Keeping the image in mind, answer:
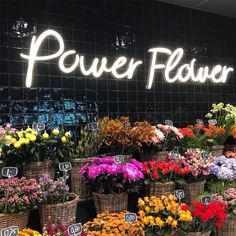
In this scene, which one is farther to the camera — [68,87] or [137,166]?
[68,87]

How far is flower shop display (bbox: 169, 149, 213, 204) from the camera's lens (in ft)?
11.1

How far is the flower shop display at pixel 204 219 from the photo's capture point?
2.76m

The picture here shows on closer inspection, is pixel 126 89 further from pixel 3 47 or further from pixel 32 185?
pixel 32 185

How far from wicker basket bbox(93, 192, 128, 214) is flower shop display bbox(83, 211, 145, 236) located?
213 millimetres

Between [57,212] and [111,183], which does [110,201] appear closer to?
[111,183]

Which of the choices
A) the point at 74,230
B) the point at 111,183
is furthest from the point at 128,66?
the point at 74,230

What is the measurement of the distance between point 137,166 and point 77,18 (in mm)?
1879

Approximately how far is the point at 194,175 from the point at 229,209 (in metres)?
0.45

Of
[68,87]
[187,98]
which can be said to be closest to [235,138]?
[187,98]

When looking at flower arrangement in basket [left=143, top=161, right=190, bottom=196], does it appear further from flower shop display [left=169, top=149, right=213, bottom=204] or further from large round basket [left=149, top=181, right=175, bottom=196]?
flower shop display [left=169, top=149, right=213, bottom=204]

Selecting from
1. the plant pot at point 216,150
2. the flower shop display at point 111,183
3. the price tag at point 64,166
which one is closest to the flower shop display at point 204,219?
the flower shop display at point 111,183

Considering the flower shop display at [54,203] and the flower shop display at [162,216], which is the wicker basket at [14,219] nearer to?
the flower shop display at [54,203]

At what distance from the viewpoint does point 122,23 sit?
14.1 ft

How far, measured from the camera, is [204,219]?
8.98ft
